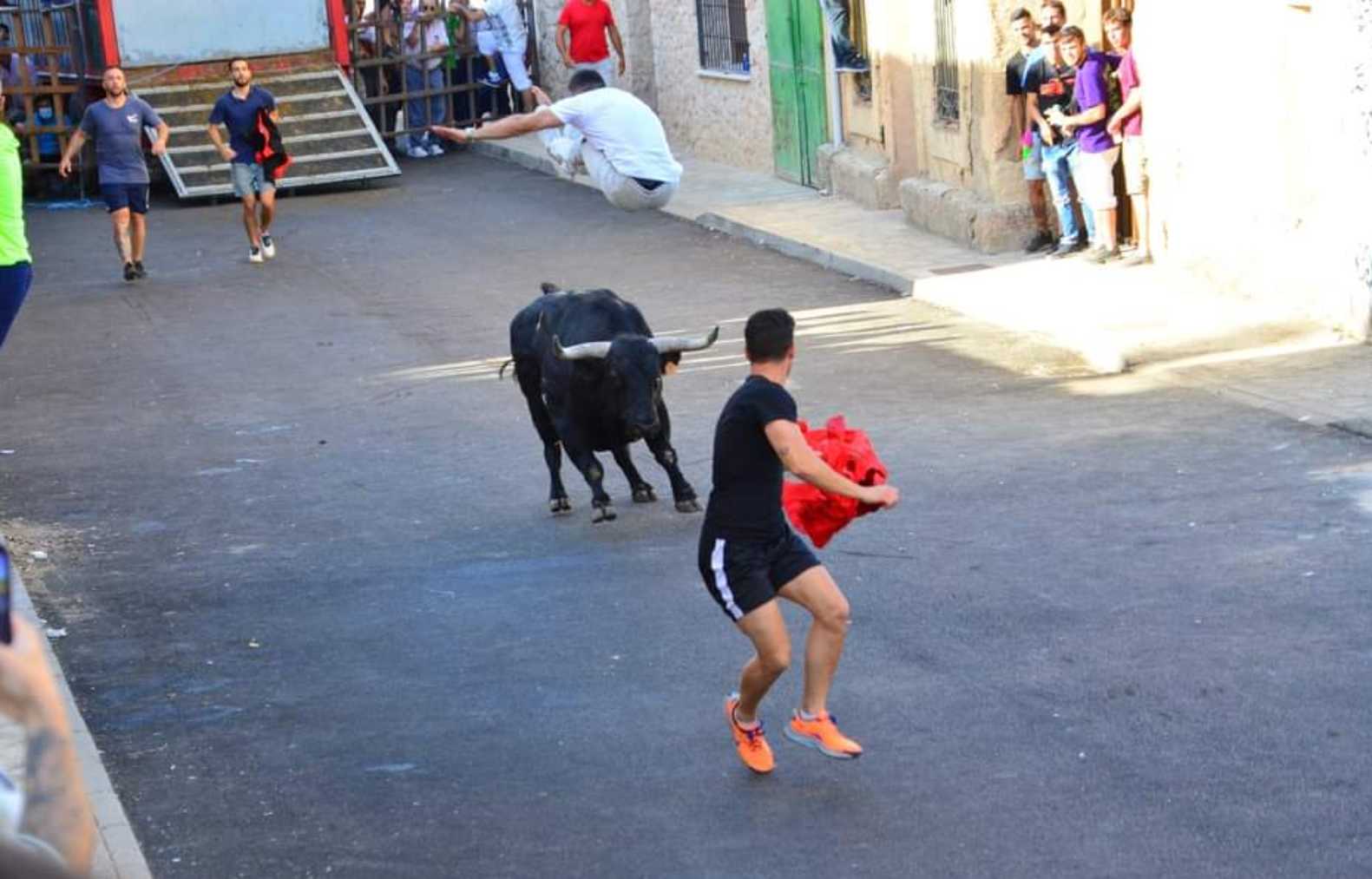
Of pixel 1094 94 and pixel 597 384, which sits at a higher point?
pixel 1094 94

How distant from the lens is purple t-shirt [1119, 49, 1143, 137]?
16.6 m

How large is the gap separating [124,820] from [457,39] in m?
25.2

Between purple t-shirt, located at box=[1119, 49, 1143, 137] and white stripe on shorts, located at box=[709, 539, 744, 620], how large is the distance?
10542mm

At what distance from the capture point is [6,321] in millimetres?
11688

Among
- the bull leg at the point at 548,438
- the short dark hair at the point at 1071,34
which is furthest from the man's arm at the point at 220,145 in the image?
the bull leg at the point at 548,438

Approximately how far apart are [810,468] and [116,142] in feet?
49.4

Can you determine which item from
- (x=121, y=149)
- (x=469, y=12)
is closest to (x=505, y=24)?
(x=469, y=12)

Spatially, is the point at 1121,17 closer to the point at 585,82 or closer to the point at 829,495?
the point at 585,82

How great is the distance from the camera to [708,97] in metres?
27.2

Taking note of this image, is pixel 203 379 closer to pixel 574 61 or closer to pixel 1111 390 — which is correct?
pixel 1111 390

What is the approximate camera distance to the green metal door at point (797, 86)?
23.6 metres

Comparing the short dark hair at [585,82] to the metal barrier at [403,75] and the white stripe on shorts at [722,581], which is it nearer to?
the white stripe on shorts at [722,581]

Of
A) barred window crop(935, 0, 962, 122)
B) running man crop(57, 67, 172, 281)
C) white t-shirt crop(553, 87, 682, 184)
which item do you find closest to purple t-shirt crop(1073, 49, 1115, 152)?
barred window crop(935, 0, 962, 122)

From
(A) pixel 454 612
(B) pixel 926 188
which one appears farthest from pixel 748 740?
(B) pixel 926 188
